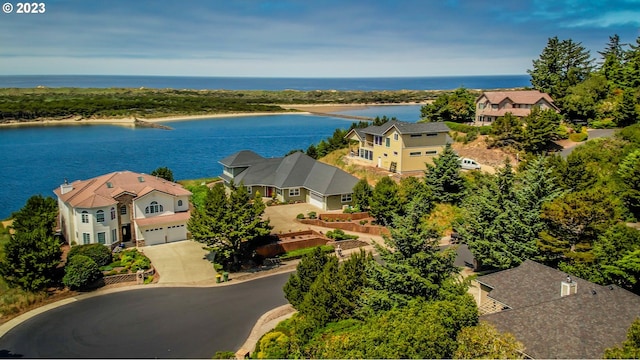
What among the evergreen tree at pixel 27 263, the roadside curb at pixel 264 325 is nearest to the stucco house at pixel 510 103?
the roadside curb at pixel 264 325

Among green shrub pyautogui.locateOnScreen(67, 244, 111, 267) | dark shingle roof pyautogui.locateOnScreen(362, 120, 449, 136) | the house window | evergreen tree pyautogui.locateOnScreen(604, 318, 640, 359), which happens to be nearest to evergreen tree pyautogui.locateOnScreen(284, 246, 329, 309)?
green shrub pyautogui.locateOnScreen(67, 244, 111, 267)

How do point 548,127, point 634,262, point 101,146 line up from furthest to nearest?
point 101,146, point 548,127, point 634,262

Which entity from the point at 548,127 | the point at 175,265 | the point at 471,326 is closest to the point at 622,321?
the point at 471,326

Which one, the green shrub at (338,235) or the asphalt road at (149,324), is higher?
the green shrub at (338,235)

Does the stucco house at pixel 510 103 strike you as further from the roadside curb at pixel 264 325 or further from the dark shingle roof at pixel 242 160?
the roadside curb at pixel 264 325

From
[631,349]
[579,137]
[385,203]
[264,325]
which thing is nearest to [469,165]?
[579,137]

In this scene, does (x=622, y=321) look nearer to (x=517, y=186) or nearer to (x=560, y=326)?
(x=560, y=326)
